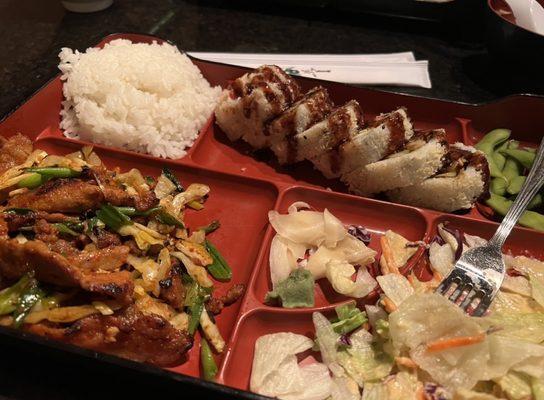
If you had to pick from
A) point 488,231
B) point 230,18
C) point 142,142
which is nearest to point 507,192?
point 488,231

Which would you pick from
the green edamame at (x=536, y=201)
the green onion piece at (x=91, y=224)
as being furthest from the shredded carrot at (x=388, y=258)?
the green onion piece at (x=91, y=224)

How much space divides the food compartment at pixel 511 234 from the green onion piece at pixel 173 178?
1.39 meters

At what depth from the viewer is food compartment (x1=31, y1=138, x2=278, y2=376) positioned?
8.26 ft

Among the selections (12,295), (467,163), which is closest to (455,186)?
(467,163)

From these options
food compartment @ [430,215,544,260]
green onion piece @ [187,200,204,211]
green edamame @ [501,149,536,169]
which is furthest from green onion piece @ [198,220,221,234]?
green edamame @ [501,149,536,169]

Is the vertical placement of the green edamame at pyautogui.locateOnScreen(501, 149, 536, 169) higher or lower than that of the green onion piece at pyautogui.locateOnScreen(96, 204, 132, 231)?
higher

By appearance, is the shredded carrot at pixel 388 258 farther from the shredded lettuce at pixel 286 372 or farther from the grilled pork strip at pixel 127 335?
the grilled pork strip at pixel 127 335

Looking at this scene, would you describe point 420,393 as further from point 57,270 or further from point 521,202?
point 57,270

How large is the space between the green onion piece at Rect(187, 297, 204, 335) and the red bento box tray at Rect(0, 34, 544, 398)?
0.30 ft

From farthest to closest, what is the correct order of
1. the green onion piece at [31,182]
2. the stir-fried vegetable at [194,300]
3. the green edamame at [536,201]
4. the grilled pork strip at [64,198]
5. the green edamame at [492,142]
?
1. the green edamame at [492,142]
2. the green edamame at [536,201]
3. the green onion piece at [31,182]
4. the grilled pork strip at [64,198]
5. the stir-fried vegetable at [194,300]

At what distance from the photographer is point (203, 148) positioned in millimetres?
3090

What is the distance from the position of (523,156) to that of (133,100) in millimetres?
2400

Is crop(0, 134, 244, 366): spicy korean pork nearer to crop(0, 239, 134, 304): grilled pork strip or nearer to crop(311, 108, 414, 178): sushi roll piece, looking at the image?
crop(0, 239, 134, 304): grilled pork strip

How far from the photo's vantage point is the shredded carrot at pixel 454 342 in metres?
1.79
